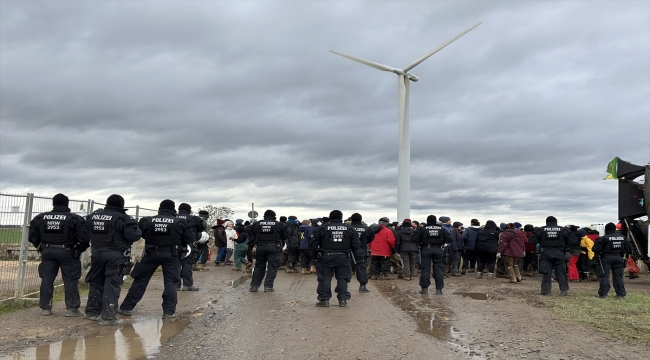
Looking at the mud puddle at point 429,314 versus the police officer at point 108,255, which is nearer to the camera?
the mud puddle at point 429,314

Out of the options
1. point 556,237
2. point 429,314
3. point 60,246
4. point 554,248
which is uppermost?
point 556,237

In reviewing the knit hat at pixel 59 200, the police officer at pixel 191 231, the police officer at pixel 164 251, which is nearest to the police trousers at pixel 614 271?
the police officer at pixel 191 231

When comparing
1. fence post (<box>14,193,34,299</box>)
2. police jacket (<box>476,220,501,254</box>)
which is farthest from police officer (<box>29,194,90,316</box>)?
police jacket (<box>476,220,501,254</box>)

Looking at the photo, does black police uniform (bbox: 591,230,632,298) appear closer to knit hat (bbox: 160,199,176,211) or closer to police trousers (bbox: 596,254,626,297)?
police trousers (bbox: 596,254,626,297)

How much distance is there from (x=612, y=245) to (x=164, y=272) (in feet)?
31.2

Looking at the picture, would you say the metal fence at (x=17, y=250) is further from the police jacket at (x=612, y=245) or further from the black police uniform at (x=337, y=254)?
the police jacket at (x=612, y=245)

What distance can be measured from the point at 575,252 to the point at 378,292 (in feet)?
22.5

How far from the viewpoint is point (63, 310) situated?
9.74 m

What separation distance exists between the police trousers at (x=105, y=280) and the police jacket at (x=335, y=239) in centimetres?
376

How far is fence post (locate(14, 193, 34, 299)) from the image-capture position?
1032 cm

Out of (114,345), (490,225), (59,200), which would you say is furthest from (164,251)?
(490,225)

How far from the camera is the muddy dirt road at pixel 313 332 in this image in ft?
22.6

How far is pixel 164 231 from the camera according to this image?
360 inches

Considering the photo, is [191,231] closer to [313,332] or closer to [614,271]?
[313,332]
